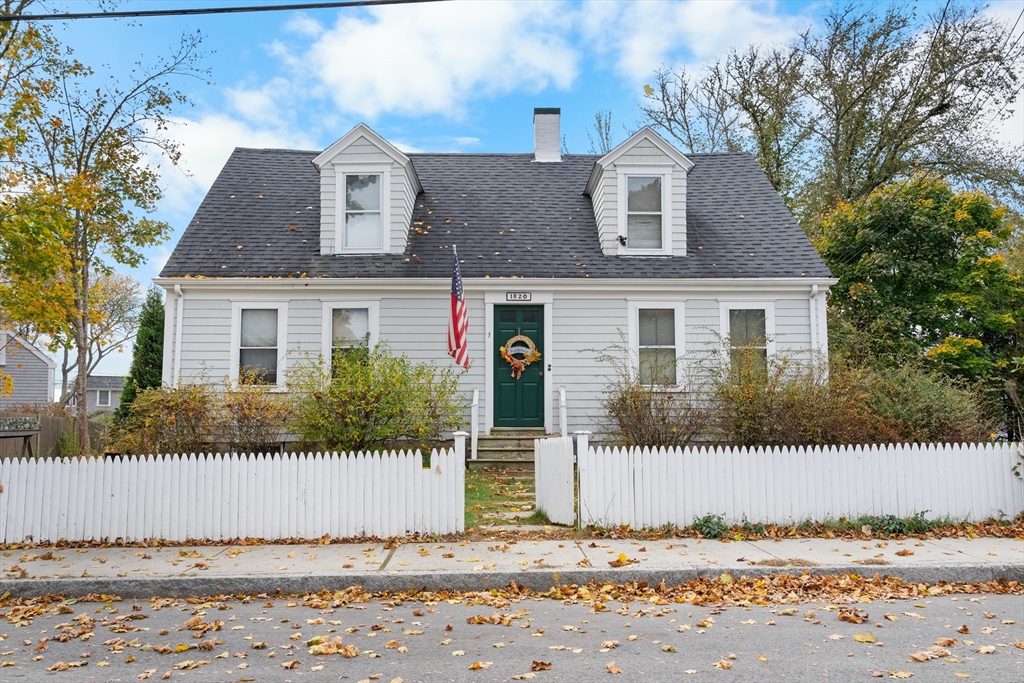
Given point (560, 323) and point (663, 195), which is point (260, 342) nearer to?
point (560, 323)

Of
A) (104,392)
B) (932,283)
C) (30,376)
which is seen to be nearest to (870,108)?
(932,283)

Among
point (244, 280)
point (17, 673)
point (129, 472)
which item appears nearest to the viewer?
point (17, 673)

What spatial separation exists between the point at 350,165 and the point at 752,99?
1859cm

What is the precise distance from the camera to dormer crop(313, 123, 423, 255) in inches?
600

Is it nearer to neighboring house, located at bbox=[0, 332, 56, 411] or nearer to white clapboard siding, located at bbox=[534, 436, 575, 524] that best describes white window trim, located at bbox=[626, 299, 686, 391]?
white clapboard siding, located at bbox=[534, 436, 575, 524]

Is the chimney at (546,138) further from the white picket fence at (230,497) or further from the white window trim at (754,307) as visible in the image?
the white picket fence at (230,497)

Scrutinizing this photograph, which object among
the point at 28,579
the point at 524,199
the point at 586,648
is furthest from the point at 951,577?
the point at 524,199

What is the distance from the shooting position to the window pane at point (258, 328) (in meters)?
14.8

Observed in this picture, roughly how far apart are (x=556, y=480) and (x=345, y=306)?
711 cm

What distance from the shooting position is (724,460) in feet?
29.5

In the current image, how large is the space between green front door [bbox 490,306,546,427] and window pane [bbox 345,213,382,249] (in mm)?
2928

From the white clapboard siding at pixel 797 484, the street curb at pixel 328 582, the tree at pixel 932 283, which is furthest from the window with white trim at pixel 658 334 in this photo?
the street curb at pixel 328 582

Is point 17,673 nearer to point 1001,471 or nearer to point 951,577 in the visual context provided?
point 951,577

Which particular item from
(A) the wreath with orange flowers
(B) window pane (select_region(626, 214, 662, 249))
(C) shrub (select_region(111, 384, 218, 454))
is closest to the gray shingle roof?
(B) window pane (select_region(626, 214, 662, 249))
